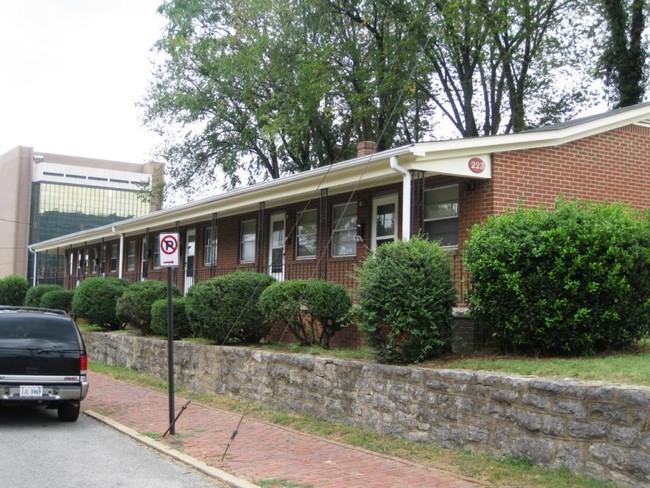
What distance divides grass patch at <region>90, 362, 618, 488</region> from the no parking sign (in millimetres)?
2830

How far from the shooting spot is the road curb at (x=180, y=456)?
286 inches

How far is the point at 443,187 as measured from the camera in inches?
505

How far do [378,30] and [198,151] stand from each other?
422 inches

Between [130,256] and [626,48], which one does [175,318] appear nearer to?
[130,256]

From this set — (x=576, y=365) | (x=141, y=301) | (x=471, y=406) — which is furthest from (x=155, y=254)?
(x=576, y=365)

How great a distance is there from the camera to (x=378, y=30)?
26266mm

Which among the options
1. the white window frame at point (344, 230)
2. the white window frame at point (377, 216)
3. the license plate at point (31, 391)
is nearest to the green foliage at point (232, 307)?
the white window frame at point (344, 230)

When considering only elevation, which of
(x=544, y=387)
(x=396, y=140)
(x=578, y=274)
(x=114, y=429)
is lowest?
(x=114, y=429)

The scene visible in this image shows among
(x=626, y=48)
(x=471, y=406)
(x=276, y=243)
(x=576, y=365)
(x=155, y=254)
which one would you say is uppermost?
(x=626, y=48)

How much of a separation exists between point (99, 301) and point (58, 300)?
16.6 feet

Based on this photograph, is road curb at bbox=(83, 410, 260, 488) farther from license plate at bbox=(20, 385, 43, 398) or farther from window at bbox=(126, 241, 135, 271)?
window at bbox=(126, 241, 135, 271)

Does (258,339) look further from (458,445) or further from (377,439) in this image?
(458,445)

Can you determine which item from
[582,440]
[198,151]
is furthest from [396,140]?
[582,440]

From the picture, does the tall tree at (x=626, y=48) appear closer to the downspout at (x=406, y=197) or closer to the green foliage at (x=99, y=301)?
the downspout at (x=406, y=197)
